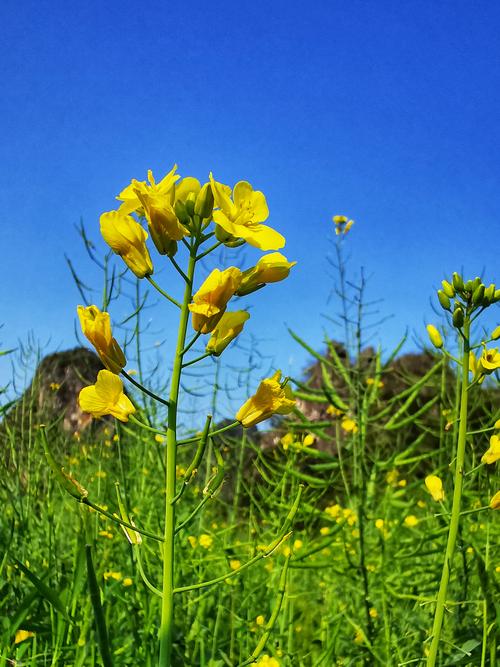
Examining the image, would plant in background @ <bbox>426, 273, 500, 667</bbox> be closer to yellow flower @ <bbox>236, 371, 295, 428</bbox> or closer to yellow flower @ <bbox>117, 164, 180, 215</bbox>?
yellow flower @ <bbox>236, 371, 295, 428</bbox>

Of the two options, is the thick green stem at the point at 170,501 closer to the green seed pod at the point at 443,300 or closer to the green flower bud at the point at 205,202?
the green flower bud at the point at 205,202

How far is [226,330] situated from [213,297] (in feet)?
0.29

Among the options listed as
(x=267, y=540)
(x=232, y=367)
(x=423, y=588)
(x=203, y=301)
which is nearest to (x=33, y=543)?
(x=267, y=540)

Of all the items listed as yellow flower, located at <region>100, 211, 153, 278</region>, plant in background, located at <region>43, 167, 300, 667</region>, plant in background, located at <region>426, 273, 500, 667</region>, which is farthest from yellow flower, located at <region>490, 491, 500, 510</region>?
yellow flower, located at <region>100, 211, 153, 278</region>

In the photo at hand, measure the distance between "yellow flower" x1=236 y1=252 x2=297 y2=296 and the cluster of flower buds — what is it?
671 mm

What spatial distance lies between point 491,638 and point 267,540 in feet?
4.15

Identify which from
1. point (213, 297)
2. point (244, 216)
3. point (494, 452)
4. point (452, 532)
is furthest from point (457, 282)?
point (213, 297)

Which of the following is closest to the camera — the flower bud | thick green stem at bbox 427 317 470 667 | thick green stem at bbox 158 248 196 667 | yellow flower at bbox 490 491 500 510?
thick green stem at bbox 158 248 196 667

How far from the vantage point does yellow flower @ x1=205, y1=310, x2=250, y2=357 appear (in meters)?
1.15

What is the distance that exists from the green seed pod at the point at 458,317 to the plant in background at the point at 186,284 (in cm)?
65

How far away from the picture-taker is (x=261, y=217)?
1.24 metres

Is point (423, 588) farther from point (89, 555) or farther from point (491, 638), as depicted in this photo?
point (89, 555)

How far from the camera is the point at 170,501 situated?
1.07m

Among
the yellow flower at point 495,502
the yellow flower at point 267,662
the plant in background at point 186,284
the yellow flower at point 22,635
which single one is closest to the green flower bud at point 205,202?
the plant in background at point 186,284
